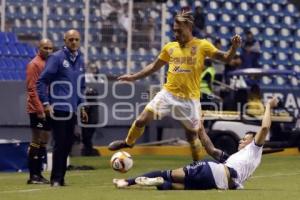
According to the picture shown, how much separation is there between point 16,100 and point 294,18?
A: 12.1m

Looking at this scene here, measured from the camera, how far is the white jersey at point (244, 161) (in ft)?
42.4

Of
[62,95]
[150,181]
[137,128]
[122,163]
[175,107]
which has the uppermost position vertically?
[62,95]

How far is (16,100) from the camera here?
23516 millimetres

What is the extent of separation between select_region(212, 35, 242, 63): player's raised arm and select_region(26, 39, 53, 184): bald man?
2.69m

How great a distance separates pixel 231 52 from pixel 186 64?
0.99 metres

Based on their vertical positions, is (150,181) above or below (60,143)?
below

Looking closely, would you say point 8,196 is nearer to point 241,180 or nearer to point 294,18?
point 241,180

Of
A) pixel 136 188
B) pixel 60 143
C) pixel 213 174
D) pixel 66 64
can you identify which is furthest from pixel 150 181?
pixel 66 64

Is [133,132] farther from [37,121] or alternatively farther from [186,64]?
[37,121]

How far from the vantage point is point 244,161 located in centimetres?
1296

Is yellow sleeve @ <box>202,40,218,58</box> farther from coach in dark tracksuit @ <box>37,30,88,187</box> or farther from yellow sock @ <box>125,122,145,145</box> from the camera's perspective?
coach in dark tracksuit @ <box>37,30,88,187</box>

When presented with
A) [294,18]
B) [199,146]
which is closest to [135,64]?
[294,18]

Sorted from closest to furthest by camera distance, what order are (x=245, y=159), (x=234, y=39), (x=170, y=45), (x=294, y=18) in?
(x=245, y=159)
(x=234, y=39)
(x=170, y=45)
(x=294, y=18)

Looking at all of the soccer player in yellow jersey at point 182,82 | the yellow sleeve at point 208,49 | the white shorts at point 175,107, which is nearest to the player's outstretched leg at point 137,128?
the soccer player in yellow jersey at point 182,82
